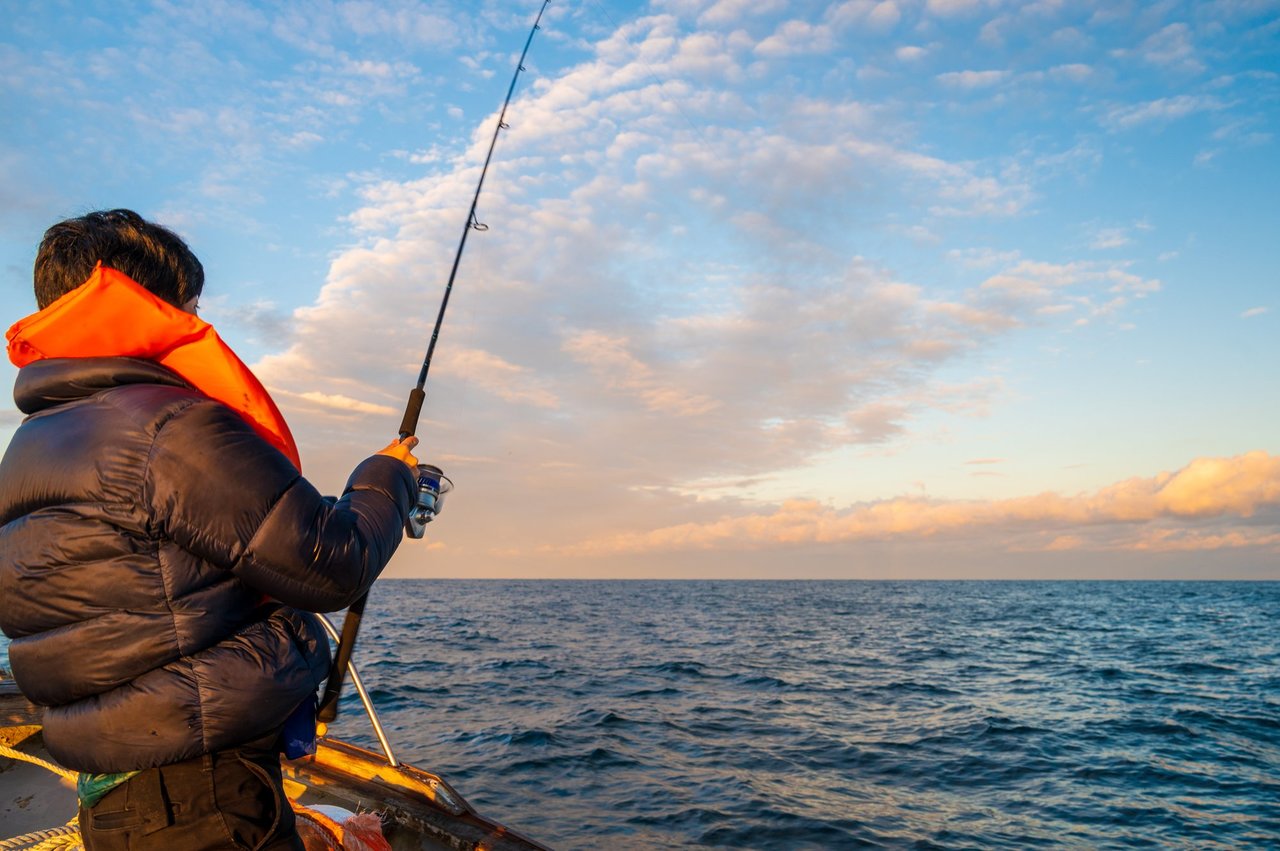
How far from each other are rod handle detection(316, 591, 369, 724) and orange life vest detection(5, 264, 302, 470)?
106 cm

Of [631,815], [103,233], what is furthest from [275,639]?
[631,815]

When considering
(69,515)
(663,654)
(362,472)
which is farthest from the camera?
(663,654)

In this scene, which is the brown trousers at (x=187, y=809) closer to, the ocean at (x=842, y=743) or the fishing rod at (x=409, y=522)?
the fishing rod at (x=409, y=522)

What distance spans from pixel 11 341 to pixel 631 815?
25.8ft

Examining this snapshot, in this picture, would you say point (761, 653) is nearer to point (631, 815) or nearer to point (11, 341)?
point (631, 815)

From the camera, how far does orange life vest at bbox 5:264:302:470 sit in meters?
1.66

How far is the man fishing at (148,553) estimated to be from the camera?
160 centimetres

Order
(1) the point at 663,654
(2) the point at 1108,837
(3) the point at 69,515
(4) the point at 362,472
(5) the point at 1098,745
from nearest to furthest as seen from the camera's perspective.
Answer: (3) the point at 69,515, (4) the point at 362,472, (2) the point at 1108,837, (5) the point at 1098,745, (1) the point at 663,654

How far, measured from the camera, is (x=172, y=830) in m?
1.76

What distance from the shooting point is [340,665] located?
2.97m

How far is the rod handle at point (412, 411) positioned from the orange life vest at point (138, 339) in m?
1.95

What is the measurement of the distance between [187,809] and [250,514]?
779 mm

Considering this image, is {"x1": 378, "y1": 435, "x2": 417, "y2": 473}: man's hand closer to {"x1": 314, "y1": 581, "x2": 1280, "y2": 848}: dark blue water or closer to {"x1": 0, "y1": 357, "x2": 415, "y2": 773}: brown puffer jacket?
{"x1": 0, "y1": 357, "x2": 415, "y2": 773}: brown puffer jacket

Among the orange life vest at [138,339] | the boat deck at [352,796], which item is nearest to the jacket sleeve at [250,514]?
the orange life vest at [138,339]
